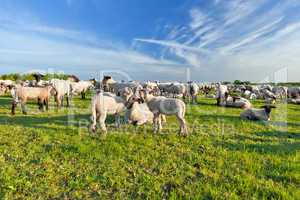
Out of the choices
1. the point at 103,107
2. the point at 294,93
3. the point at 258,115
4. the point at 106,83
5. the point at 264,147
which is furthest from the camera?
the point at 294,93

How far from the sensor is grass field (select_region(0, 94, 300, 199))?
475 centimetres

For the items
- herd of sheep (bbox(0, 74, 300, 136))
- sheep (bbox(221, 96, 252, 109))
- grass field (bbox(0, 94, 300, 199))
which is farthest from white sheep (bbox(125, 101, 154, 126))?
sheep (bbox(221, 96, 252, 109))

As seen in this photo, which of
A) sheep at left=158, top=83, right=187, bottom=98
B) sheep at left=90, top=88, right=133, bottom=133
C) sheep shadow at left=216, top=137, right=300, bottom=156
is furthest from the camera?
sheep at left=158, top=83, right=187, bottom=98

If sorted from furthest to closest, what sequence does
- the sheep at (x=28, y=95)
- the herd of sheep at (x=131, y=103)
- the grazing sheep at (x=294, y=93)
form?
the grazing sheep at (x=294, y=93) → the sheep at (x=28, y=95) → the herd of sheep at (x=131, y=103)

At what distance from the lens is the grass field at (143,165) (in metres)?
4.75

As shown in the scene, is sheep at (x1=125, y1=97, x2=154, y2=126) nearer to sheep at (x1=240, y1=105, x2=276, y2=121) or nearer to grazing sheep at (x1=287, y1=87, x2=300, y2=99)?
sheep at (x1=240, y1=105, x2=276, y2=121)

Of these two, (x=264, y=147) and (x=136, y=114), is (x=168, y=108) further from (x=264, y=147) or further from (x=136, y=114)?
(x=264, y=147)

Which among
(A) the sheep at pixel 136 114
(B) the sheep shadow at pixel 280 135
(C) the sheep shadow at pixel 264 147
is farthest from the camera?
(A) the sheep at pixel 136 114

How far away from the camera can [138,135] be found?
8945 mm

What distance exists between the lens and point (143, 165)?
6066 millimetres

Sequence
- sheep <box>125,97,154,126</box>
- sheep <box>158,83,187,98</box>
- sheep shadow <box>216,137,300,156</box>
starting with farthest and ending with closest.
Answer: sheep <box>158,83,187,98</box> → sheep <box>125,97,154,126</box> → sheep shadow <box>216,137,300,156</box>

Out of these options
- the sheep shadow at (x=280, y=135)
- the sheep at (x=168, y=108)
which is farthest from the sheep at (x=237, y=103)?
the sheep at (x=168, y=108)

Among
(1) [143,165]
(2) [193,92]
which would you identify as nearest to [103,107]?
(1) [143,165]

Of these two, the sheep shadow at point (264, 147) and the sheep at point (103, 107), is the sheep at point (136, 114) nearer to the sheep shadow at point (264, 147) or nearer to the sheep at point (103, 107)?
the sheep at point (103, 107)
